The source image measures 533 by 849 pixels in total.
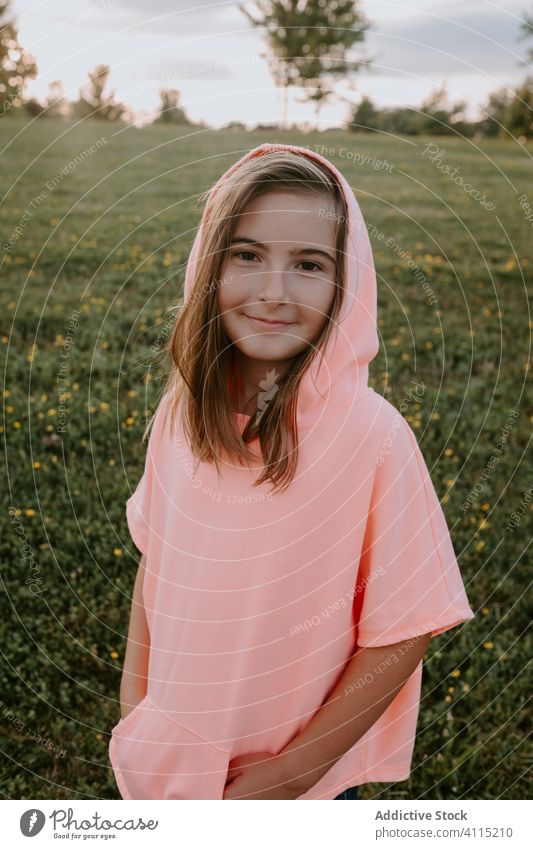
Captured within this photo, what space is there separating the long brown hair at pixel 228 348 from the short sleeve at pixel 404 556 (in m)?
0.17

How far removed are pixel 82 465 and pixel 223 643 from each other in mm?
2104

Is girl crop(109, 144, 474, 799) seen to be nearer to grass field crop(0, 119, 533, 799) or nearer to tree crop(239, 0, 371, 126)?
grass field crop(0, 119, 533, 799)

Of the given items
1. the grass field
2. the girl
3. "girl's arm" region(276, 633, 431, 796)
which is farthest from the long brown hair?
the grass field

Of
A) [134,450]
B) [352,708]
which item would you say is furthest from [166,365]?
[134,450]

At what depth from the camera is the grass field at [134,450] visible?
234cm

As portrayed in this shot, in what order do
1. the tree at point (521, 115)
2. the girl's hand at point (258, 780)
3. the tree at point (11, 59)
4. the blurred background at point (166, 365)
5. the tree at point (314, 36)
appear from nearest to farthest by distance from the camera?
the girl's hand at point (258, 780) < the blurred background at point (166, 365) < the tree at point (11, 59) < the tree at point (314, 36) < the tree at point (521, 115)

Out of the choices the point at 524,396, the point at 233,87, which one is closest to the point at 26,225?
the point at 524,396

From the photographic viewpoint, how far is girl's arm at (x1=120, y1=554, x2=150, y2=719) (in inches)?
63.2

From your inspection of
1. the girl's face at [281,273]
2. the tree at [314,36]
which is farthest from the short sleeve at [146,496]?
the tree at [314,36]

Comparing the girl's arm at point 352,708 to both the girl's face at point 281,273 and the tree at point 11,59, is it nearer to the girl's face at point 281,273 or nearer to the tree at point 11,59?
the girl's face at point 281,273

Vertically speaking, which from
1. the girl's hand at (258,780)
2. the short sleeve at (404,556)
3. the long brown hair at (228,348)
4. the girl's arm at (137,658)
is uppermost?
the long brown hair at (228,348)

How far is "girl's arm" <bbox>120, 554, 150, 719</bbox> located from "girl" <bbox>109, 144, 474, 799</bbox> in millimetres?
71

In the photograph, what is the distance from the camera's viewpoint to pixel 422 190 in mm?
7801

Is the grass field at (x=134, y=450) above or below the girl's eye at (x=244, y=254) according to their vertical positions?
below
